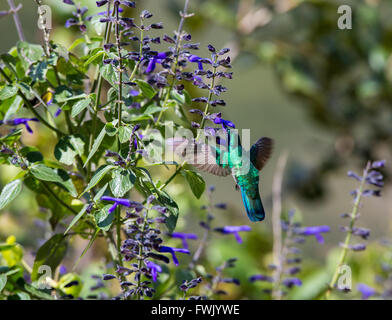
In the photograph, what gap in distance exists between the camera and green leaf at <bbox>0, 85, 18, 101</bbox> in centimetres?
71

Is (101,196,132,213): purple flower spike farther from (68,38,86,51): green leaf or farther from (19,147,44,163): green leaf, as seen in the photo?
(68,38,86,51): green leaf

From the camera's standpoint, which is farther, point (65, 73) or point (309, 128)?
point (309, 128)

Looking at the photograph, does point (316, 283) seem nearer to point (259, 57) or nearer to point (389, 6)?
point (259, 57)

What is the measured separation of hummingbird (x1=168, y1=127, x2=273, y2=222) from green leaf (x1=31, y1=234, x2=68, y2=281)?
0.27 metres

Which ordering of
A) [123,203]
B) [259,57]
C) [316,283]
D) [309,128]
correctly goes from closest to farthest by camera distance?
[123,203]
[316,283]
[259,57]
[309,128]

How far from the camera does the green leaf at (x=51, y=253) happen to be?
81cm

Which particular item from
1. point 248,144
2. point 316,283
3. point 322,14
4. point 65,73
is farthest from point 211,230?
point 322,14

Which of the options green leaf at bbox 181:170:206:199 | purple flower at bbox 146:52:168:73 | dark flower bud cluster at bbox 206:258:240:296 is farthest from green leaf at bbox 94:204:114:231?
dark flower bud cluster at bbox 206:258:240:296

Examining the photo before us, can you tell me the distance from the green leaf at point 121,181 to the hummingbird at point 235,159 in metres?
0.07

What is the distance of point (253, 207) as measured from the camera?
2.48 feet

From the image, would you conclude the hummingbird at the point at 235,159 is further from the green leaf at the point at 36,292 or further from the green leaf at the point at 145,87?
the green leaf at the point at 36,292

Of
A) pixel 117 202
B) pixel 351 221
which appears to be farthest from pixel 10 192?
pixel 351 221

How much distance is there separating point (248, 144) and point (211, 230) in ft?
1.02

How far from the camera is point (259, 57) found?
2.80 metres
